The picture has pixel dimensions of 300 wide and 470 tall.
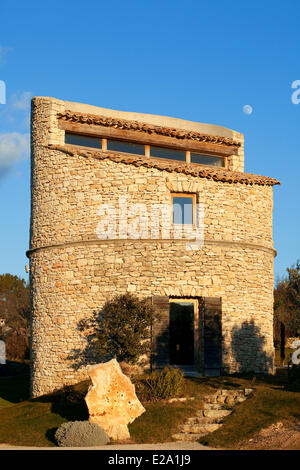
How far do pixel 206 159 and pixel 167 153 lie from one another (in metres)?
1.62

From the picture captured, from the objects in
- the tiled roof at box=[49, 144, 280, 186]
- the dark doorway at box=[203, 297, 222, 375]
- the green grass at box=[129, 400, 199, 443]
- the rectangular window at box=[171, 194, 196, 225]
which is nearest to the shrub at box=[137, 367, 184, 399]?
the green grass at box=[129, 400, 199, 443]

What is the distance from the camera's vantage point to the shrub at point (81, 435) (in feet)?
42.1

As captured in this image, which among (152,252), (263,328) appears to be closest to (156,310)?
(152,252)

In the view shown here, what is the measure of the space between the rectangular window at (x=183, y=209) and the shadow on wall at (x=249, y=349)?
3.87 meters

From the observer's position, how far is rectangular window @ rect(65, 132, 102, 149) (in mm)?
20297

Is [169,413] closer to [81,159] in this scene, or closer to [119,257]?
[119,257]

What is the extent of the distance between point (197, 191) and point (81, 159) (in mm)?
3965

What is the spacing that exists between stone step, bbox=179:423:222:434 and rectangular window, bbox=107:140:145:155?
10.2 metres

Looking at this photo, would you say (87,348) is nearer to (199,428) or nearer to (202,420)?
(202,420)

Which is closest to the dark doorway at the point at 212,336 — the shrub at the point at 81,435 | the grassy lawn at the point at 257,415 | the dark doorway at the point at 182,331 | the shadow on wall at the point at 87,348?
the dark doorway at the point at 182,331

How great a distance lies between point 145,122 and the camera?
22312 millimetres

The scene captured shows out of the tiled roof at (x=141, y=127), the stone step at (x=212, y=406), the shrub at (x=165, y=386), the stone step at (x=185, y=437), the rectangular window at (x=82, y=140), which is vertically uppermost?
the tiled roof at (x=141, y=127)

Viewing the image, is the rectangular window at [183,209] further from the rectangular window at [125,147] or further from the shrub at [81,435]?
the shrub at [81,435]

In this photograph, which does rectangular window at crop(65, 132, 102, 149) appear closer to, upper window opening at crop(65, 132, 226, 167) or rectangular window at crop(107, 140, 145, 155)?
upper window opening at crop(65, 132, 226, 167)
